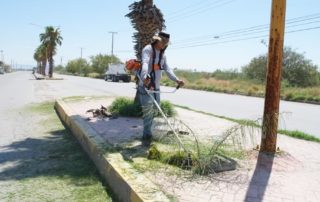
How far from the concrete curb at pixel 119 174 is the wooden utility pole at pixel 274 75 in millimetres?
2303

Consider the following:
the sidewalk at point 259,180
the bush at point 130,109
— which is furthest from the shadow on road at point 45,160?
the bush at point 130,109

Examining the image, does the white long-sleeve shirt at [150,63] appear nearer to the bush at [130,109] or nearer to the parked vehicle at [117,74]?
the bush at [130,109]

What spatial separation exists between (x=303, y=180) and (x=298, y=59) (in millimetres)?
45944

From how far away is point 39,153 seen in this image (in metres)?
6.85

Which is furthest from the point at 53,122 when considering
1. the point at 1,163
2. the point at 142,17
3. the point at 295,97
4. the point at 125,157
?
the point at 295,97

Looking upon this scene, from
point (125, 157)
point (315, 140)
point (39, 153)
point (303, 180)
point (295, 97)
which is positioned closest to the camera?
point (303, 180)

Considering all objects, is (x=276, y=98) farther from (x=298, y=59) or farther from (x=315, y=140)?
(x=298, y=59)

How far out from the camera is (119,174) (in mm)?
4621

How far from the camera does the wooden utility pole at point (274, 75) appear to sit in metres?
6.23

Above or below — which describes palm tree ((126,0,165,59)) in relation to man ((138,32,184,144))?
above

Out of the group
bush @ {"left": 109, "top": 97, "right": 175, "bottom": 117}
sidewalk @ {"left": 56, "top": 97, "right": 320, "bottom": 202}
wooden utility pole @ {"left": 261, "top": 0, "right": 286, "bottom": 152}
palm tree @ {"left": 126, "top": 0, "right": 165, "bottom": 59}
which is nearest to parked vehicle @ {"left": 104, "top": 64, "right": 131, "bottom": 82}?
palm tree @ {"left": 126, "top": 0, "right": 165, "bottom": 59}

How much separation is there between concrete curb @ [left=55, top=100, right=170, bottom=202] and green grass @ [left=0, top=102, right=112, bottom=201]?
4.7 inches

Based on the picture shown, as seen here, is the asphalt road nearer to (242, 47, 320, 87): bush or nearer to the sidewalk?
the sidewalk

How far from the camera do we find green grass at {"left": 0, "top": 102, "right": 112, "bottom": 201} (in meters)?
4.67
